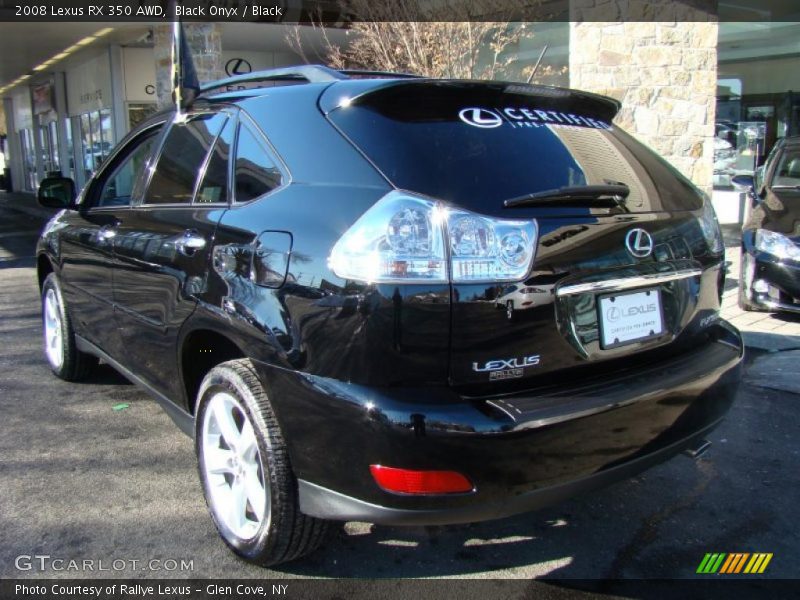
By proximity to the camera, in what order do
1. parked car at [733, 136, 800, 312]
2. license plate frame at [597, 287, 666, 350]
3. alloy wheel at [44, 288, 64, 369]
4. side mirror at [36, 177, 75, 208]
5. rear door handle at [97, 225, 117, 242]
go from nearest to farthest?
license plate frame at [597, 287, 666, 350] → rear door handle at [97, 225, 117, 242] → side mirror at [36, 177, 75, 208] → alloy wheel at [44, 288, 64, 369] → parked car at [733, 136, 800, 312]

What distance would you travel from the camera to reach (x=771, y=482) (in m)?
3.27

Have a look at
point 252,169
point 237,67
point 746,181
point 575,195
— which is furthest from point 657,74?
point 252,169

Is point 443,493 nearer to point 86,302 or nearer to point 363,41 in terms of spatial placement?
point 86,302

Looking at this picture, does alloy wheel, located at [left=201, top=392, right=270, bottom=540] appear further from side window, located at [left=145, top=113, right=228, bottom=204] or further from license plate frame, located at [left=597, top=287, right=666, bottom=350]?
license plate frame, located at [left=597, top=287, right=666, bottom=350]

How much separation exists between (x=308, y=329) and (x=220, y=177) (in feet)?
3.26

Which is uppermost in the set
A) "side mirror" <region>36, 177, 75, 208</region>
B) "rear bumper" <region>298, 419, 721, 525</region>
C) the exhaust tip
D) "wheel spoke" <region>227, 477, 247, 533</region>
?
"side mirror" <region>36, 177, 75, 208</region>

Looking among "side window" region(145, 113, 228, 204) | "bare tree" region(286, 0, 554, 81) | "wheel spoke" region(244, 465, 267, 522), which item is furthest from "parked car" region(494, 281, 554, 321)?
"bare tree" region(286, 0, 554, 81)

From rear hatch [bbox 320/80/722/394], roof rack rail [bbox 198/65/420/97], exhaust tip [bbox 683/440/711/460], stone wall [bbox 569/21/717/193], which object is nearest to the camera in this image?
rear hatch [bbox 320/80/722/394]

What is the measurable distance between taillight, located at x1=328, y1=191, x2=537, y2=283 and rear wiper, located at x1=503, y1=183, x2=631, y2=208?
11 cm

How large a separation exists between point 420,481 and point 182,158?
2.00 metres

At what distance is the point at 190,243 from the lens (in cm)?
274

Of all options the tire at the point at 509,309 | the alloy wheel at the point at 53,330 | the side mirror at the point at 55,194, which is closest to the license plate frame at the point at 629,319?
the tire at the point at 509,309

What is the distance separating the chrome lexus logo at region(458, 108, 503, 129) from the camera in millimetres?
2344

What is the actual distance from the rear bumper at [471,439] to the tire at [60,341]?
8.86 ft
